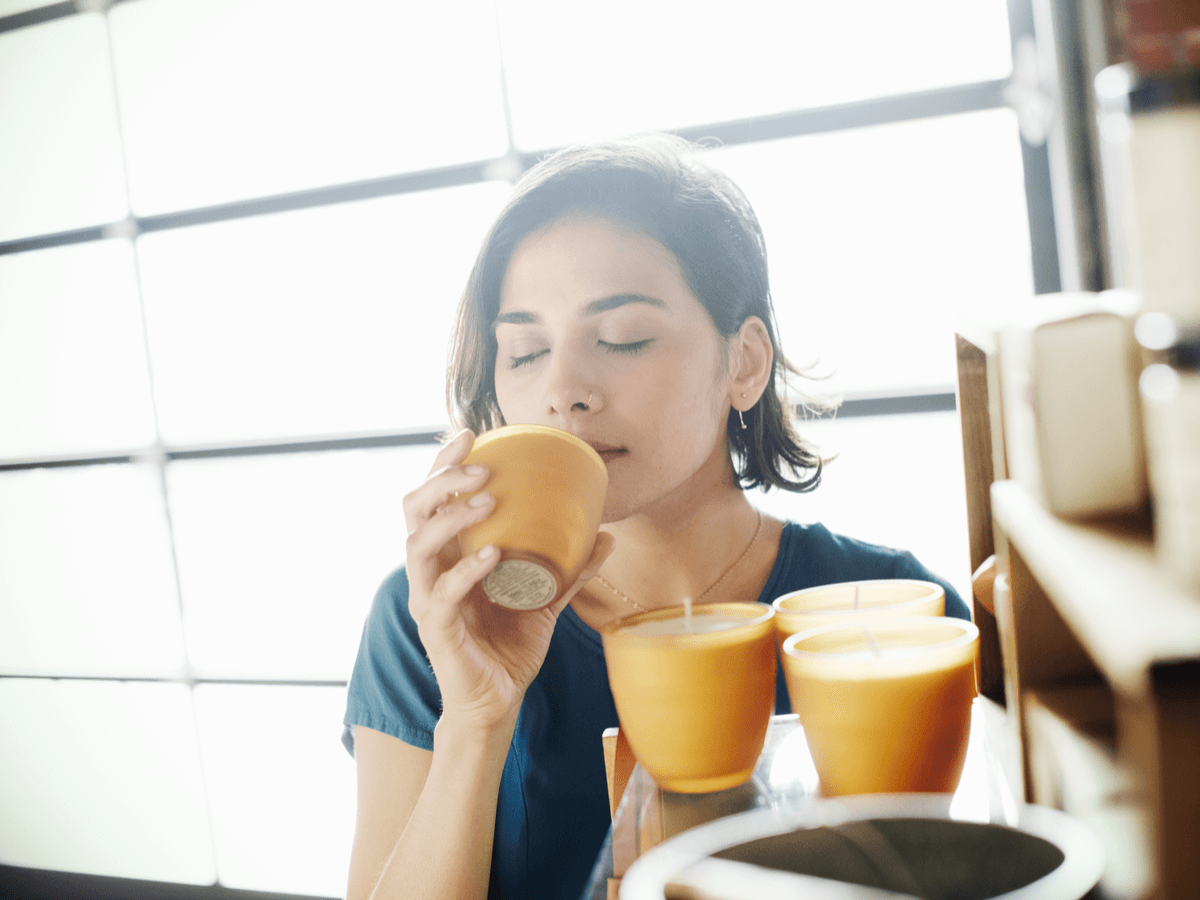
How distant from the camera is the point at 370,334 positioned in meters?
1.89

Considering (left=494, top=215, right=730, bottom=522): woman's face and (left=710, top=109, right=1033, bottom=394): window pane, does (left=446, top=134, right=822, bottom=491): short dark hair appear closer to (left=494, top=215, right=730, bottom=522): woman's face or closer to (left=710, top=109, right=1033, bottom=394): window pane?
(left=494, top=215, right=730, bottom=522): woman's face

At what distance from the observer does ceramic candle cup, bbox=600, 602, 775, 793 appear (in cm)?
53

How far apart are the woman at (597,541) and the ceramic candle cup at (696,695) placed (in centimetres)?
17

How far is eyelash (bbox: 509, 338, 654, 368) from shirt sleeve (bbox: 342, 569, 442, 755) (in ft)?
1.29

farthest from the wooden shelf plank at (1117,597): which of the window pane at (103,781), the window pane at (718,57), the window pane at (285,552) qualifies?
the window pane at (103,781)

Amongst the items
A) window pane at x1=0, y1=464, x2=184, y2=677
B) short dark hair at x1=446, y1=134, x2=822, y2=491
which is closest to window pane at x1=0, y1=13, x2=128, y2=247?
window pane at x1=0, y1=464, x2=184, y2=677

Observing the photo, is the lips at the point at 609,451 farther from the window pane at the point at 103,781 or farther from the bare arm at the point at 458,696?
the window pane at the point at 103,781

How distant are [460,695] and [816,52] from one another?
4.57 ft

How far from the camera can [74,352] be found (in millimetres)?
2152

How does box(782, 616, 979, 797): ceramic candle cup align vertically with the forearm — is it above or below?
above

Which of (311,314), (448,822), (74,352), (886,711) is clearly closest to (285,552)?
(311,314)

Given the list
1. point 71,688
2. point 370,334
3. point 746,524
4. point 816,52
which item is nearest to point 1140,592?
point 746,524

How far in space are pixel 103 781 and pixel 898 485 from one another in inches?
91.5

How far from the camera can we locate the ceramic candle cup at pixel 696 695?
1.73ft
